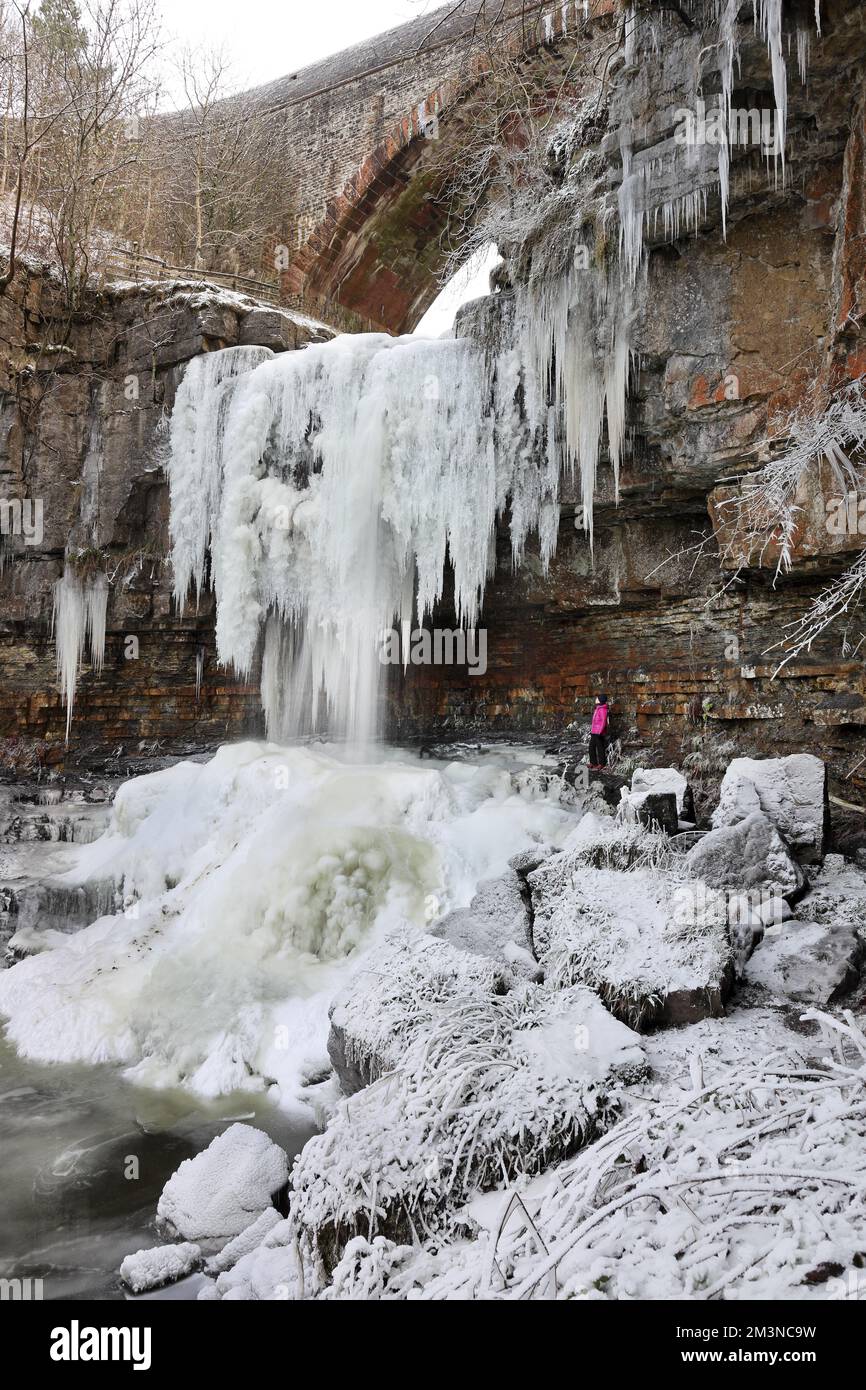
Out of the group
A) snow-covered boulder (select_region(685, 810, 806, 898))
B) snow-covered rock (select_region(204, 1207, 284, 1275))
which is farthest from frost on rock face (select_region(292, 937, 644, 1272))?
snow-covered boulder (select_region(685, 810, 806, 898))

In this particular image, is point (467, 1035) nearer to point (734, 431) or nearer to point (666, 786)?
point (666, 786)

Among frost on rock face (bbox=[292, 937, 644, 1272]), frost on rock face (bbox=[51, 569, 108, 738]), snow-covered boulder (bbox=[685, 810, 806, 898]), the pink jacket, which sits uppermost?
frost on rock face (bbox=[51, 569, 108, 738])

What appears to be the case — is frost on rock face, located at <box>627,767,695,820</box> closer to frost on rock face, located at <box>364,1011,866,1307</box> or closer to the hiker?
the hiker

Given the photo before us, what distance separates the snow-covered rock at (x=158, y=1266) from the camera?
10.0 feet

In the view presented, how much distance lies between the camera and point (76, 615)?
383 inches

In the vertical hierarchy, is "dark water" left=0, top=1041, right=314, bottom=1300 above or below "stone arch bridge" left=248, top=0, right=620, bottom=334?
below

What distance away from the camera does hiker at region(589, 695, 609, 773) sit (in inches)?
296

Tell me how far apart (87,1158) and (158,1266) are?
1.09 meters

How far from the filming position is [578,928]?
4.47m

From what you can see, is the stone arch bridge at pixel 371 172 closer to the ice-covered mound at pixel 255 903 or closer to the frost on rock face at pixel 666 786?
the ice-covered mound at pixel 255 903

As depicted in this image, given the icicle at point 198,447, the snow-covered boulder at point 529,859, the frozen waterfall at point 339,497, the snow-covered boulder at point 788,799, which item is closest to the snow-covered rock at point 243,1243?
the snow-covered boulder at point 529,859

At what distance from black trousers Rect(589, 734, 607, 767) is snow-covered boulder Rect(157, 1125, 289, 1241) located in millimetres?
4618

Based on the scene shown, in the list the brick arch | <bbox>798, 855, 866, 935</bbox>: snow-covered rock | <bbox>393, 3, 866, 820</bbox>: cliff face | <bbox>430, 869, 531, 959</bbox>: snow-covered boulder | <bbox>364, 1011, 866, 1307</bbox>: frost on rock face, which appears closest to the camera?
<bbox>364, 1011, 866, 1307</bbox>: frost on rock face

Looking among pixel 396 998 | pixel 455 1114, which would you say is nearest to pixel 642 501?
pixel 396 998
